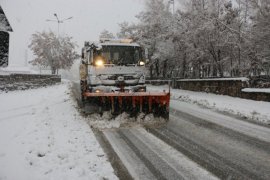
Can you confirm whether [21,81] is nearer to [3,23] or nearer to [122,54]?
[122,54]

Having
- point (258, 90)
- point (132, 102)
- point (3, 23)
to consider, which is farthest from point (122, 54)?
point (3, 23)

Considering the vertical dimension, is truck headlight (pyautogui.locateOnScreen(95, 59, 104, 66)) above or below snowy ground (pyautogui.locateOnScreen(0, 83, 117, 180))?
above

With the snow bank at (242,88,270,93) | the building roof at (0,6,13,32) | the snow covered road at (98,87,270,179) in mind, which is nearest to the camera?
the building roof at (0,6,13,32)

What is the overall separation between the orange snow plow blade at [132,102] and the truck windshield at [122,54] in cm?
196

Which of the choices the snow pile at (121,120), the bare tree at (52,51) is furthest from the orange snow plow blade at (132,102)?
the bare tree at (52,51)

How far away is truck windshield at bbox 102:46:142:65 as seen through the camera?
42.9 feet

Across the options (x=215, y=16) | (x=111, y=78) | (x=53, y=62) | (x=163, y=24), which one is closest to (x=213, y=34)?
(x=215, y=16)

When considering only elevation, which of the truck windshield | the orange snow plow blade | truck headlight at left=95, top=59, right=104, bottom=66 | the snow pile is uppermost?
the truck windshield

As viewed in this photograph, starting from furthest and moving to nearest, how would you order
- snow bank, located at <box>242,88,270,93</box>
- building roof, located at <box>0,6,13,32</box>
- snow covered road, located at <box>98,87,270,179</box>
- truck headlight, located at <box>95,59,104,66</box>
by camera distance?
snow bank, located at <box>242,88,270,93</box>, truck headlight, located at <box>95,59,104,66</box>, snow covered road, located at <box>98,87,270,179</box>, building roof, located at <box>0,6,13,32</box>

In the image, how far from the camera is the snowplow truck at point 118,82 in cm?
1149

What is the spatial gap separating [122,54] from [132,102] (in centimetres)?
257

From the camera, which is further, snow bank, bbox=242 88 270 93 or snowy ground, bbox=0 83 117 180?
snow bank, bbox=242 88 270 93

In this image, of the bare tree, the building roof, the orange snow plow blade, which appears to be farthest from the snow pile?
the bare tree

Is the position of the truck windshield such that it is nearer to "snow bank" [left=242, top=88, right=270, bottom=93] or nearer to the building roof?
"snow bank" [left=242, top=88, right=270, bottom=93]
